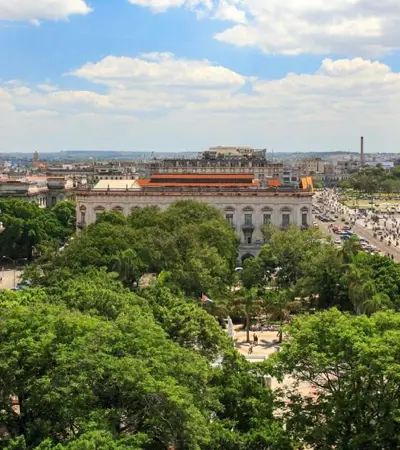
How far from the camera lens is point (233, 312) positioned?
2525 inches

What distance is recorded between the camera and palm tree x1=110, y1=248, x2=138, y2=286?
59938 mm

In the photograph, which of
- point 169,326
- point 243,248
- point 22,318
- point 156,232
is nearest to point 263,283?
point 156,232

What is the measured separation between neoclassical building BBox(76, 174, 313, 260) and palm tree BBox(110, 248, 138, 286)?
4427 centimetres

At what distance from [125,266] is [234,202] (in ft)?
155

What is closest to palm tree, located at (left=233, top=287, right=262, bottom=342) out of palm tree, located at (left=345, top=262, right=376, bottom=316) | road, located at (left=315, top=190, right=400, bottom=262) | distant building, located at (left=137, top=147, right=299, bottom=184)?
palm tree, located at (left=345, top=262, right=376, bottom=316)

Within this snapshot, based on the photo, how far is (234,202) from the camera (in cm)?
10531

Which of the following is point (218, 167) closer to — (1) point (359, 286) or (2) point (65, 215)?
(2) point (65, 215)

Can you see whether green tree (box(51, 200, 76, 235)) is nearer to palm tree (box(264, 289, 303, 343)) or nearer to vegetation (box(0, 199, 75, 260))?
vegetation (box(0, 199, 75, 260))

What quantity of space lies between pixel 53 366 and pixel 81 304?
1247 centimetres

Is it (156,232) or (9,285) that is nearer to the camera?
(156,232)

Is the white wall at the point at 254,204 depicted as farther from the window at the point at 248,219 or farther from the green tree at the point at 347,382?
the green tree at the point at 347,382

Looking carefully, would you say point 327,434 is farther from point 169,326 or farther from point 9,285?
point 9,285

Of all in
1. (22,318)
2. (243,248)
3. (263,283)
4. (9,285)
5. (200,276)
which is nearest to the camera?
(22,318)

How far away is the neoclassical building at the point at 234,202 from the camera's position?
105m
